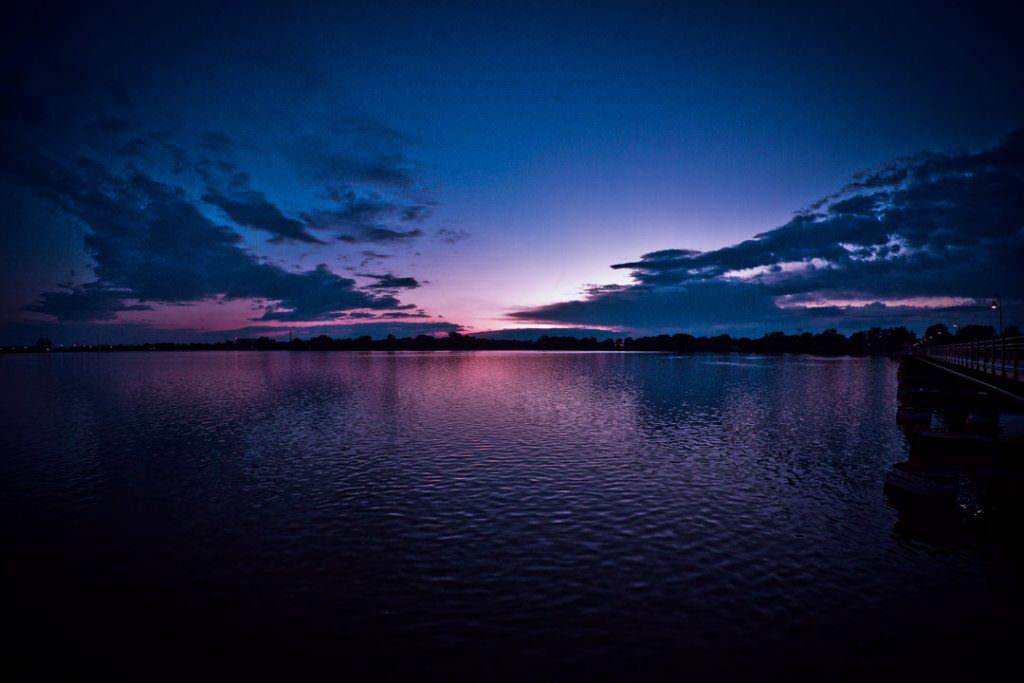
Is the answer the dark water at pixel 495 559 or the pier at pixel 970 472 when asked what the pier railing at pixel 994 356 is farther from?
the dark water at pixel 495 559

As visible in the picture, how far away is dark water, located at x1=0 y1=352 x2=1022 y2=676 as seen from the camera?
35.8ft

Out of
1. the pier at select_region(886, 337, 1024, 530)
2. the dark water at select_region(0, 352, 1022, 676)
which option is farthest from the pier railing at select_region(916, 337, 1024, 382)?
the dark water at select_region(0, 352, 1022, 676)

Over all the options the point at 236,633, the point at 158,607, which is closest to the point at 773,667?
the point at 236,633

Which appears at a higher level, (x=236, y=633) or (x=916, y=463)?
(x=916, y=463)

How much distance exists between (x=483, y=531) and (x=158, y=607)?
9.15 metres

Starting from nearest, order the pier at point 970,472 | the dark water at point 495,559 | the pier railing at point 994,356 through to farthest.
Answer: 1. the dark water at point 495,559
2. the pier at point 970,472
3. the pier railing at point 994,356

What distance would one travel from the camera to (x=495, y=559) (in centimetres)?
1499

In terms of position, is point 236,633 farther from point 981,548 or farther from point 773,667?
point 981,548

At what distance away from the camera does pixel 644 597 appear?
12750 mm

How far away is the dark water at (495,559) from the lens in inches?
430

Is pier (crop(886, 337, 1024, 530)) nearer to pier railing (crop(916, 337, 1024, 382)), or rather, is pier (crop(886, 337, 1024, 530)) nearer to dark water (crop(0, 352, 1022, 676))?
pier railing (crop(916, 337, 1024, 382))

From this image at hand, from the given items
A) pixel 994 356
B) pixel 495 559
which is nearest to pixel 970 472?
pixel 994 356

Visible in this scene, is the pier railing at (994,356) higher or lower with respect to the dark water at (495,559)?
higher

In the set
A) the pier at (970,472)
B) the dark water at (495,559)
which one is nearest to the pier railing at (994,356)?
the pier at (970,472)
